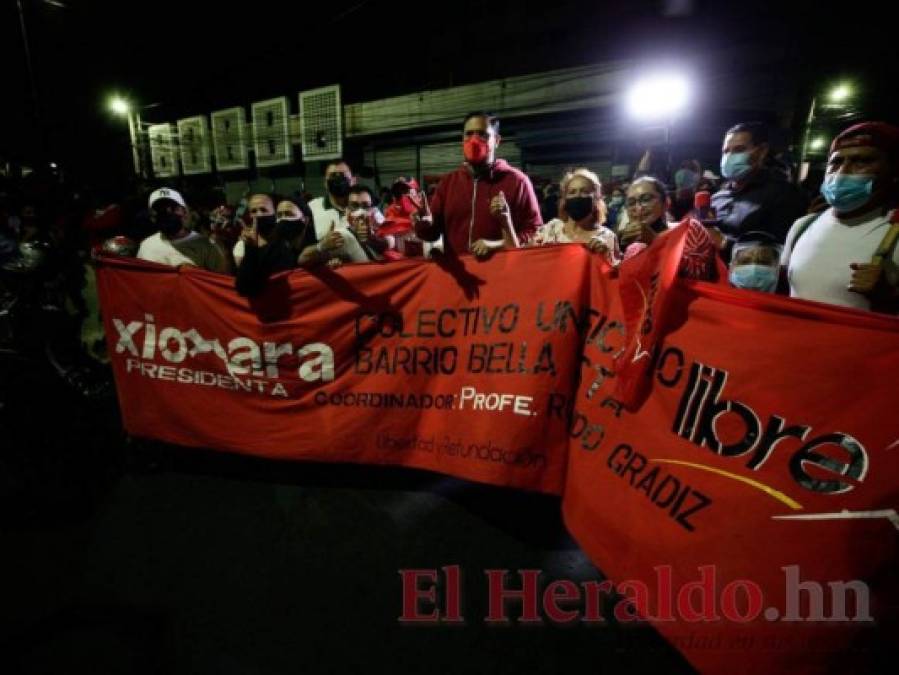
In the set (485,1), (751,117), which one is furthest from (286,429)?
(485,1)

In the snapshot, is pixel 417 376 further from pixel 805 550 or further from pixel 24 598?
pixel 24 598

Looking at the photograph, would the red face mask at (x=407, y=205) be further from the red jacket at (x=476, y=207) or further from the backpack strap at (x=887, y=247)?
the backpack strap at (x=887, y=247)

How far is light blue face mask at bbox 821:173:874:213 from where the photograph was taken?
7.95 feet

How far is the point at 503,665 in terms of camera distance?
216 cm

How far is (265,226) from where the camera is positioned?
12.5ft

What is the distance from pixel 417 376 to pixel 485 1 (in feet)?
61.0

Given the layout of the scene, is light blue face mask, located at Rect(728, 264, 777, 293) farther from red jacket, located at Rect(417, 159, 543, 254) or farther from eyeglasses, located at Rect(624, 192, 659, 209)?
red jacket, located at Rect(417, 159, 543, 254)

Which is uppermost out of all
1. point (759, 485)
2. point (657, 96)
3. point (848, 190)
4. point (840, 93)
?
point (840, 93)

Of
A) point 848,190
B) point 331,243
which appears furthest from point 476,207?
point 848,190

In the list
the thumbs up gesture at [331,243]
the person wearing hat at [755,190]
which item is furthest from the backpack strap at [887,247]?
the thumbs up gesture at [331,243]

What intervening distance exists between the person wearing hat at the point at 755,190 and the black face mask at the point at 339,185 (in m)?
3.34

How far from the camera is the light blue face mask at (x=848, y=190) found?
7.95 feet

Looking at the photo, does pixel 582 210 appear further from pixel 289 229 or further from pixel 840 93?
pixel 840 93

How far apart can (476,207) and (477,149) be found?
44cm
